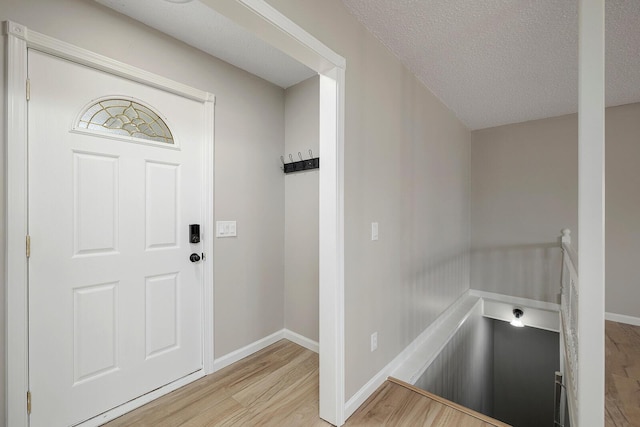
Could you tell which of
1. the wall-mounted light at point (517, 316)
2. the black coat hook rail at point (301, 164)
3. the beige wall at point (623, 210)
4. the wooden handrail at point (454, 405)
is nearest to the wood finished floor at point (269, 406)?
the wooden handrail at point (454, 405)

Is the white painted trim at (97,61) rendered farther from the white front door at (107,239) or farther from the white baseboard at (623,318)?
the white baseboard at (623,318)

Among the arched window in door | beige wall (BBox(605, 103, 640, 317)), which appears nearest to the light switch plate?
the arched window in door

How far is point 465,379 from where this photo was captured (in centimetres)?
329

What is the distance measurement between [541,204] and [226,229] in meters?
3.75

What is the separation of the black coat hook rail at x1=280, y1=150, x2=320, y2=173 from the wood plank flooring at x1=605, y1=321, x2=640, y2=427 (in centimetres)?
253

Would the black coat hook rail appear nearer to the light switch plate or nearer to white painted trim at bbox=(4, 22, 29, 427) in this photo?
the light switch plate

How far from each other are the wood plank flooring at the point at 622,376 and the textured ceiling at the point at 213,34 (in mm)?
3169

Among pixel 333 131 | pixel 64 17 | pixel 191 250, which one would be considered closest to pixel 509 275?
pixel 333 131

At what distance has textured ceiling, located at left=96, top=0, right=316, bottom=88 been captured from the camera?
1617mm

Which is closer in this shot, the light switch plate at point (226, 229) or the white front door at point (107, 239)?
the white front door at point (107, 239)

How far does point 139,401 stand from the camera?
5.74ft

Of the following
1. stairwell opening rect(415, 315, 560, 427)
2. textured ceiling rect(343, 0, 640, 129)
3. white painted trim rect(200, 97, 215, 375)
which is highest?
textured ceiling rect(343, 0, 640, 129)

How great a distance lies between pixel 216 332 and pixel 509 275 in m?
3.67

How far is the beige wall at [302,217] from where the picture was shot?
247 cm
